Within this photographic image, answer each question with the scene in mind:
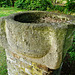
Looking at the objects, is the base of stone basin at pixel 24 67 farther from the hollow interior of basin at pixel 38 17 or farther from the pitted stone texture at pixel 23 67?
the hollow interior of basin at pixel 38 17

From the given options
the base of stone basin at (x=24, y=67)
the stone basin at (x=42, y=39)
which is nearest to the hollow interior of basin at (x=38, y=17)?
the stone basin at (x=42, y=39)

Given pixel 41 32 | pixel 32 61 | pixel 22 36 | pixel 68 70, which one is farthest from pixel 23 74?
pixel 68 70

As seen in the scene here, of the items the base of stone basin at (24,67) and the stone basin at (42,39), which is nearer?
the stone basin at (42,39)

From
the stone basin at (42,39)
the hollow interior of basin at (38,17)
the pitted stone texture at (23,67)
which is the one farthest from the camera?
the hollow interior of basin at (38,17)

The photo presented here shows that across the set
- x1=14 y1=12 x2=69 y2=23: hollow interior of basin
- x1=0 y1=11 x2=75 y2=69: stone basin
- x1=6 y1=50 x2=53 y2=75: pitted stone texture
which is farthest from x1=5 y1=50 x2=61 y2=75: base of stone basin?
x1=14 y1=12 x2=69 y2=23: hollow interior of basin

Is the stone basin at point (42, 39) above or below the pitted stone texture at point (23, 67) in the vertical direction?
above

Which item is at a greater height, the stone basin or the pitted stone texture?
the stone basin

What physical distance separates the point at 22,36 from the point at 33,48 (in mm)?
223

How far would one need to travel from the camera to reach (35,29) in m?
1.31

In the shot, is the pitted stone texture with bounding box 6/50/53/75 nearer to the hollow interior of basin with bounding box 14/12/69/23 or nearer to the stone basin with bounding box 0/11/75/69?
the stone basin with bounding box 0/11/75/69

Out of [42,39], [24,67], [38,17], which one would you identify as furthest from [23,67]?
[38,17]

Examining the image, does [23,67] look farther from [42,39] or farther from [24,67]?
[42,39]

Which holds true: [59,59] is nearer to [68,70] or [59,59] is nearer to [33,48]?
[33,48]

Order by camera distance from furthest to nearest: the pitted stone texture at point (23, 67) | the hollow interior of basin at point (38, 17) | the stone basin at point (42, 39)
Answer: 1. the hollow interior of basin at point (38, 17)
2. the pitted stone texture at point (23, 67)
3. the stone basin at point (42, 39)
